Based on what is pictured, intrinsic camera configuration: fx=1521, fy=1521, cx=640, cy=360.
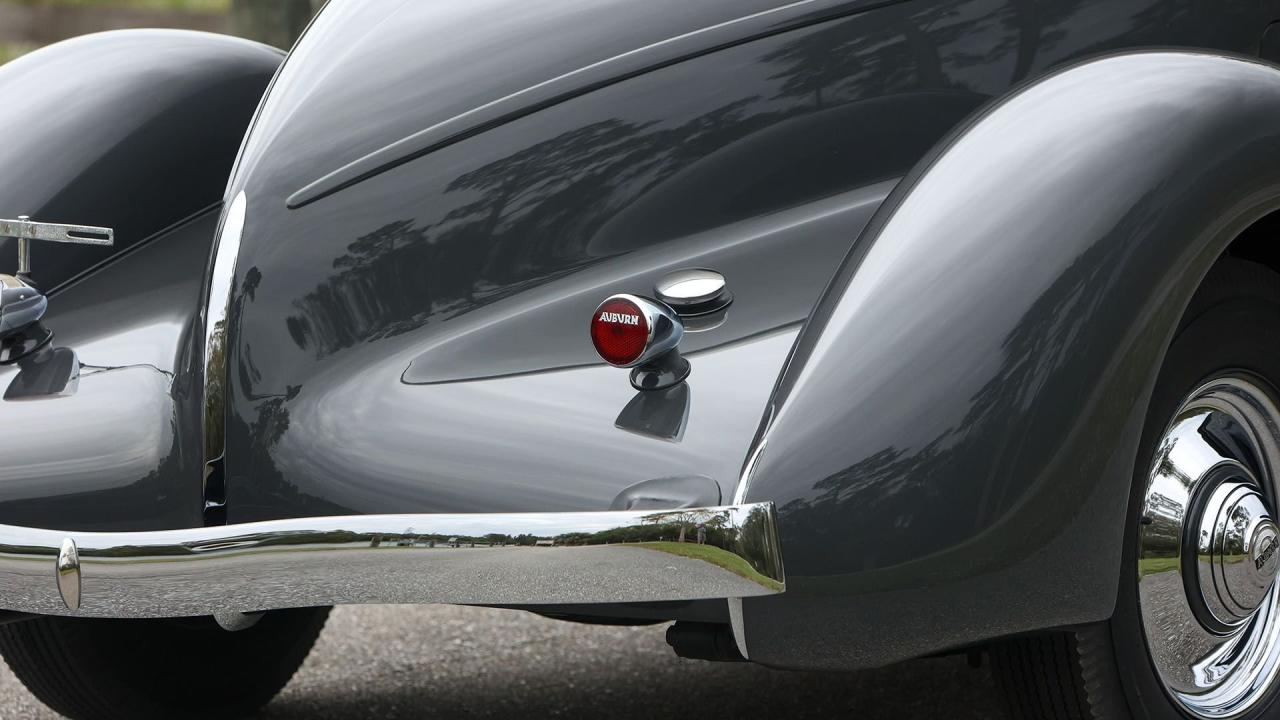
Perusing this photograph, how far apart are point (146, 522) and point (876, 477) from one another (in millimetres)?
1006

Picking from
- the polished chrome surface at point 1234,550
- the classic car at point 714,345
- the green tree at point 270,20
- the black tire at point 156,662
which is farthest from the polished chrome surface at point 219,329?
the green tree at point 270,20

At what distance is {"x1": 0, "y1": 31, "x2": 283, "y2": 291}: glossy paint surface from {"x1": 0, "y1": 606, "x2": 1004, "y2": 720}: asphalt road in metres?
1.03

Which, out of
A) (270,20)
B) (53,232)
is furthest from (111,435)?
(270,20)

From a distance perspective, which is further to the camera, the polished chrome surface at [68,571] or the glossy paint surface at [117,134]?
the glossy paint surface at [117,134]

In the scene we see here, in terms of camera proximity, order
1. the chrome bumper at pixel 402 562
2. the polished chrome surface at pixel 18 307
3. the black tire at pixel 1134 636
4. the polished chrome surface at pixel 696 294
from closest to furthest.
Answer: the chrome bumper at pixel 402 562
the black tire at pixel 1134 636
the polished chrome surface at pixel 696 294
the polished chrome surface at pixel 18 307

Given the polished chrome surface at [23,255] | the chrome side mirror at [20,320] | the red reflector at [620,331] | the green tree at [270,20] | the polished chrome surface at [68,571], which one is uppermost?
the green tree at [270,20]

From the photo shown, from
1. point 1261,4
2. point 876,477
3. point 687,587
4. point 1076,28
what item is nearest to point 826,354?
point 876,477

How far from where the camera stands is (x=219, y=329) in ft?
6.77

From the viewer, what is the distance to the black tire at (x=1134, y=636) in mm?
1898

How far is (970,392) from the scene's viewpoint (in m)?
1.71

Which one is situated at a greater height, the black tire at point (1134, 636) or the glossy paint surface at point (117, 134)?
the glossy paint surface at point (117, 134)

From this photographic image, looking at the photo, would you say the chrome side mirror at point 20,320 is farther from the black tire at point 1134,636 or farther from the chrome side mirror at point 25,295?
the black tire at point 1134,636

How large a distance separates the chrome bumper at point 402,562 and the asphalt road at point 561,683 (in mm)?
1102

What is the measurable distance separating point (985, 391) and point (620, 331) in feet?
1.54
